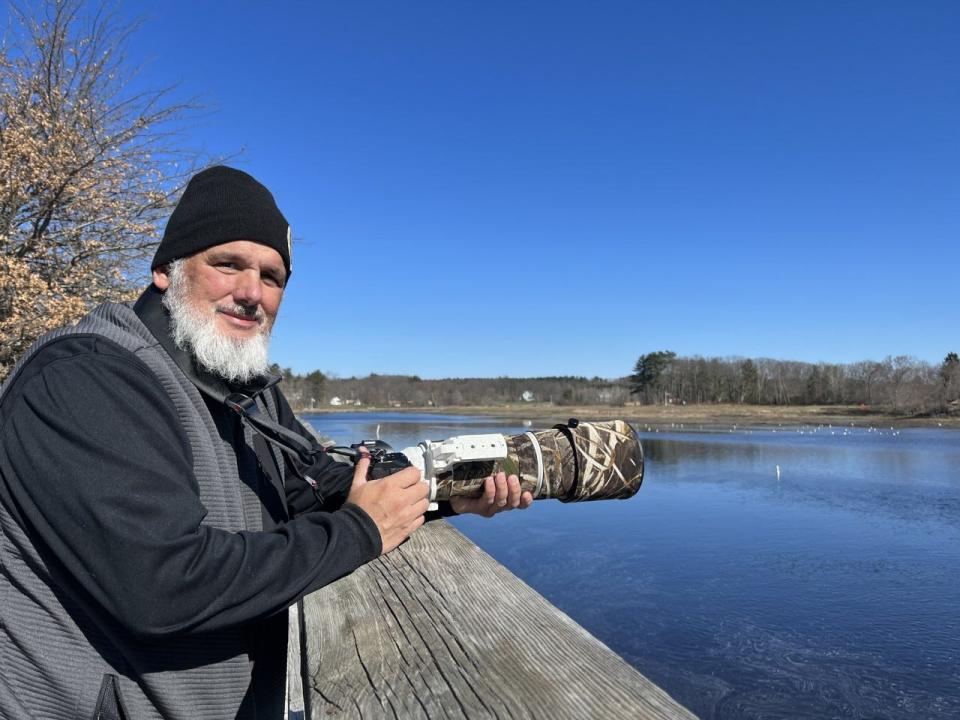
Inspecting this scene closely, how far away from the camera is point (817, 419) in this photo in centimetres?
7138

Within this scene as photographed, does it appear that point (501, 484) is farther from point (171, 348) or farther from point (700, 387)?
point (700, 387)

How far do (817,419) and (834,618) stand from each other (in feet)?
230

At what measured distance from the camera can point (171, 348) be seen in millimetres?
1536

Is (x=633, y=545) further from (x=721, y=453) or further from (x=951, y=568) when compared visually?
(x=721, y=453)

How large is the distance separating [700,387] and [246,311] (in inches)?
5024

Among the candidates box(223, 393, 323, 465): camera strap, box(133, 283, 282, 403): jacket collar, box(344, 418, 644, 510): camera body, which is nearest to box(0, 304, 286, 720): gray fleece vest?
box(133, 283, 282, 403): jacket collar

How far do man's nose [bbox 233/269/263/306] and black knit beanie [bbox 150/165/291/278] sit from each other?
0.09m

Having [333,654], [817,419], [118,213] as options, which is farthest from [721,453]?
[817,419]

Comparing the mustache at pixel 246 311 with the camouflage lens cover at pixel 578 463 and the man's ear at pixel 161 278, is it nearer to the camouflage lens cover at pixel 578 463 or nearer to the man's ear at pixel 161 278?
the man's ear at pixel 161 278

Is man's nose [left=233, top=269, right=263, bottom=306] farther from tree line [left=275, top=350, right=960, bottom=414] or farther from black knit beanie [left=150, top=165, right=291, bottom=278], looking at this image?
tree line [left=275, top=350, right=960, bottom=414]

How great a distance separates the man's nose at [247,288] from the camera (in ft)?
5.66

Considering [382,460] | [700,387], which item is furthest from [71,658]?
[700,387]

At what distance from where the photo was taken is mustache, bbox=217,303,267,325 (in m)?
1.69

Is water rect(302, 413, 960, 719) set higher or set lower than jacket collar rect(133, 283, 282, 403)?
lower
